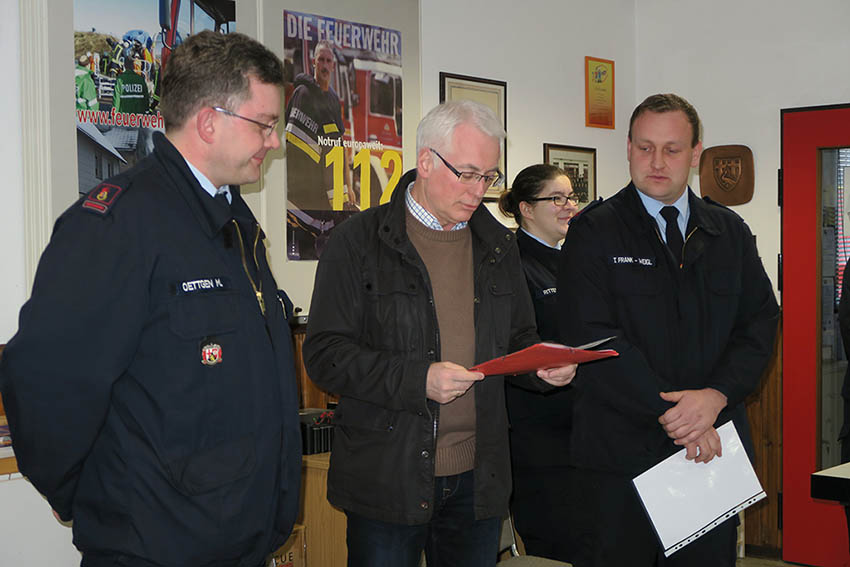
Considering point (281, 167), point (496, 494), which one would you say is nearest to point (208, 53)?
point (496, 494)

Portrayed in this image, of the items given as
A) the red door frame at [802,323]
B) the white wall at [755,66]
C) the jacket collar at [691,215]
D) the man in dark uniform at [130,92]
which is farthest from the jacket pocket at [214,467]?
the white wall at [755,66]

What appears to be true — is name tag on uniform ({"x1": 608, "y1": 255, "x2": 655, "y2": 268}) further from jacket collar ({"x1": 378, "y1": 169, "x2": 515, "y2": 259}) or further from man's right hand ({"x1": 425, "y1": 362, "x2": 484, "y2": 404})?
man's right hand ({"x1": 425, "y1": 362, "x2": 484, "y2": 404})

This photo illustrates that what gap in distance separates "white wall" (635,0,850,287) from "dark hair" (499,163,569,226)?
2083 millimetres

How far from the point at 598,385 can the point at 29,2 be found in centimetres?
232

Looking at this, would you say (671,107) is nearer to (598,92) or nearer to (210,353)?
(210,353)

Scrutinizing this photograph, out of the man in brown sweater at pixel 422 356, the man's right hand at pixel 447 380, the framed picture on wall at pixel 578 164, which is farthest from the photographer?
the framed picture on wall at pixel 578 164

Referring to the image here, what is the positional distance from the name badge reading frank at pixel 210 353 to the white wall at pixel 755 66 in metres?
4.47

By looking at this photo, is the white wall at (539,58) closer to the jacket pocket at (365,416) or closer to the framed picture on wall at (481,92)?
the framed picture on wall at (481,92)

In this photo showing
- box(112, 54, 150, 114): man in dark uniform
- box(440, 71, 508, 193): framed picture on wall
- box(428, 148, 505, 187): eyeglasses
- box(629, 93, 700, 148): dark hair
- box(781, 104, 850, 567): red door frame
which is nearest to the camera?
box(428, 148, 505, 187): eyeglasses

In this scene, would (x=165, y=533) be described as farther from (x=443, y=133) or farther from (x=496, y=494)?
(x=443, y=133)

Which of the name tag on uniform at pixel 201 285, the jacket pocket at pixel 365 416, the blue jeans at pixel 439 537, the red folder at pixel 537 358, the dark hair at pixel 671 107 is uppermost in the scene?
the dark hair at pixel 671 107

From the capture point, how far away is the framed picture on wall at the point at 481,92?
4.63m

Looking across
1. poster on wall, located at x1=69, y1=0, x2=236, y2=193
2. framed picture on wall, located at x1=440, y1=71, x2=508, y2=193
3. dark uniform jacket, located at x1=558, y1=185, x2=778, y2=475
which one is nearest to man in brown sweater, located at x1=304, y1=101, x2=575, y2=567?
dark uniform jacket, located at x1=558, y1=185, x2=778, y2=475

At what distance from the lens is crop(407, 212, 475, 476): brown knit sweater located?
2.16m
